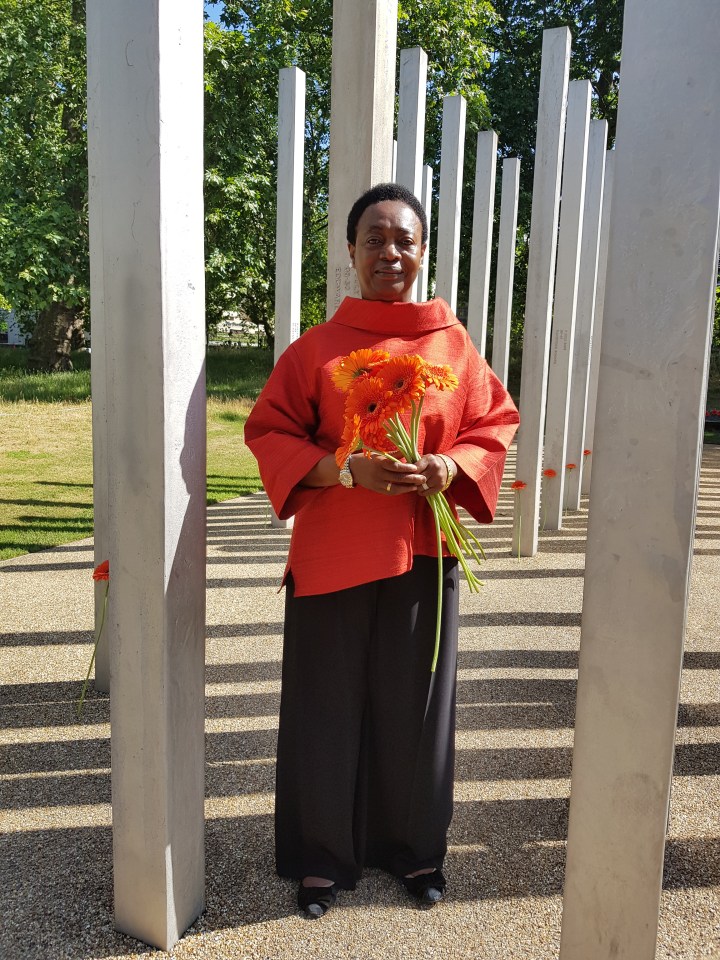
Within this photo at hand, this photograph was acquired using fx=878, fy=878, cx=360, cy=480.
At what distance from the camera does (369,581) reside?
2752 millimetres

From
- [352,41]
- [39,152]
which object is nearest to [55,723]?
[352,41]

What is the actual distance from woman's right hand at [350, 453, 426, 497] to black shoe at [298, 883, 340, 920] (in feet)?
4.49

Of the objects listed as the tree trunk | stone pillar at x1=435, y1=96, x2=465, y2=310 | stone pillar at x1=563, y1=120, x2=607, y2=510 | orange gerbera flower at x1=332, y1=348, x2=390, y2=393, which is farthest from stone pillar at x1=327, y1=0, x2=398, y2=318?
the tree trunk

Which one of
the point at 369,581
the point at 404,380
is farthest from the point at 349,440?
the point at 369,581

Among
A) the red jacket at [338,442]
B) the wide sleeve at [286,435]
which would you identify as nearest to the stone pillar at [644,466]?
the red jacket at [338,442]

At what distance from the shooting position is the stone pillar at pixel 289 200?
8.50m

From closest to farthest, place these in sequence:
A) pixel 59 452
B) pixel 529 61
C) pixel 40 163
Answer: pixel 59 452 → pixel 40 163 → pixel 529 61

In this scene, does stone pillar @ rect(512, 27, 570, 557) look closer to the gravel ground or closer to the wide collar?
the gravel ground

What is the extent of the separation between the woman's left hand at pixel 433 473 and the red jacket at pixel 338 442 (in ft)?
0.29

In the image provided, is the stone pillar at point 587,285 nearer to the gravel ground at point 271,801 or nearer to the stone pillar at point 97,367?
the gravel ground at point 271,801

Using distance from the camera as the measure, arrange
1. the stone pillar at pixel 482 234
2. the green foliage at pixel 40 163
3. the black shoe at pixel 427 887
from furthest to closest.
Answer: the green foliage at pixel 40 163
the stone pillar at pixel 482 234
the black shoe at pixel 427 887

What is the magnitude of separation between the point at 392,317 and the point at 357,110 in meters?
1.31

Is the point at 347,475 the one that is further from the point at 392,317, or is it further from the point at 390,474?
the point at 392,317

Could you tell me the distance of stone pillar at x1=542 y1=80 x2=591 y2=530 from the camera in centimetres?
860
